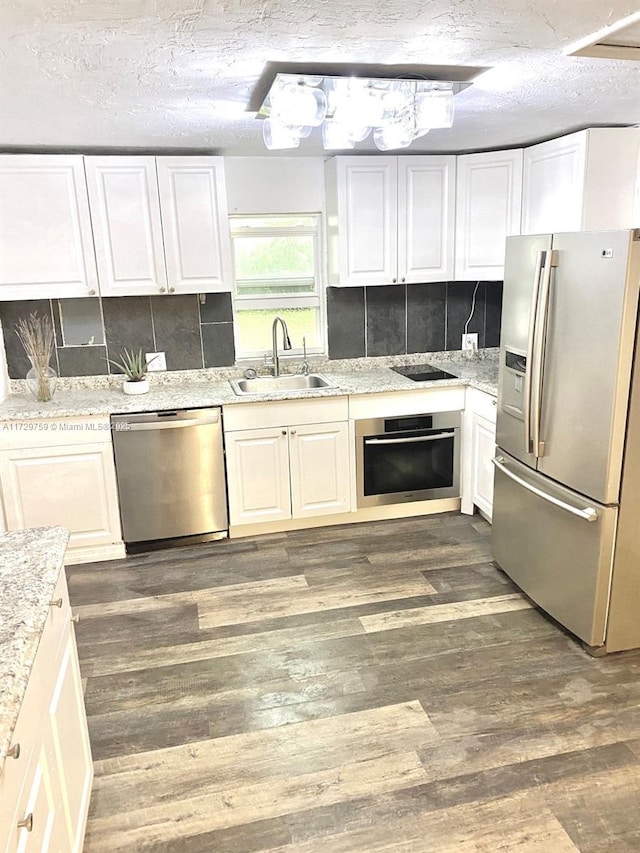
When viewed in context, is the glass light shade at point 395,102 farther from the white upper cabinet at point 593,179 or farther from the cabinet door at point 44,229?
the cabinet door at point 44,229

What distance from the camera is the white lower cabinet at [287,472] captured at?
12.1 feet

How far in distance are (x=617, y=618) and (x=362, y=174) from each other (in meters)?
2.78

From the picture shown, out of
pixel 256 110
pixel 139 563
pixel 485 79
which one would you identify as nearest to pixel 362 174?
pixel 256 110

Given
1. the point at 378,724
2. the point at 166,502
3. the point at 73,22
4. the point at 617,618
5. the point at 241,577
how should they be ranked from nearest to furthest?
1. the point at 73,22
2. the point at 378,724
3. the point at 617,618
4. the point at 241,577
5. the point at 166,502

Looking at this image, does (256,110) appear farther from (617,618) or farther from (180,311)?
(617,618)

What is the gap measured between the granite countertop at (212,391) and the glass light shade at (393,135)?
149 cm

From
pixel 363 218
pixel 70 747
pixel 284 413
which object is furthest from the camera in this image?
pixel 363 218

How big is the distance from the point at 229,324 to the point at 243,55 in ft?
7.15

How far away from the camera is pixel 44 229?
3389 millimetres

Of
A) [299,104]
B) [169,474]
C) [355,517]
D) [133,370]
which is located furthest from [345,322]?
[299,104]

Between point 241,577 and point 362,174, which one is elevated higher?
point 362,174

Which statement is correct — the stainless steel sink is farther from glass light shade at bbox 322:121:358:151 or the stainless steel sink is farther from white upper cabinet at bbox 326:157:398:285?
glass light shade at bbox 322:121:358:151

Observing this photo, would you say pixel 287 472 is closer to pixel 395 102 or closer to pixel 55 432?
pixel 55 432

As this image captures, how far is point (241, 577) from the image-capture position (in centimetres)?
336
